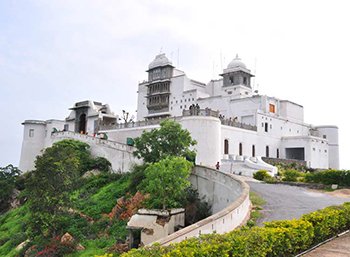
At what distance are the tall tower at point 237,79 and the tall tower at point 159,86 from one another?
30.4ft

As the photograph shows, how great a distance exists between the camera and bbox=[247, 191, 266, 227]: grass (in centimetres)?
1318

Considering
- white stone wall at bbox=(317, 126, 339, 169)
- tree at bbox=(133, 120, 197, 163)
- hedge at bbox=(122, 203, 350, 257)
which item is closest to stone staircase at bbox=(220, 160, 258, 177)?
tree at bbox=(133, 120, 197, 163)

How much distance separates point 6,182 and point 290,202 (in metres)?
32.4

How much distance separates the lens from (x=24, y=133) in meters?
49.4

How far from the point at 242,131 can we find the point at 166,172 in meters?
22.8

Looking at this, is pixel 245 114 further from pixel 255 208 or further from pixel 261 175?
pixel 255 208

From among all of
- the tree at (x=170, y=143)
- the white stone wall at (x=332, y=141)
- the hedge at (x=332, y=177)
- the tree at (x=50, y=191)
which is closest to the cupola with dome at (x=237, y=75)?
the white stone wall at (x=332, y=141)

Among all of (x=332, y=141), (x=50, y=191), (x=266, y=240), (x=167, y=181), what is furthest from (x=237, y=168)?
(x=332, y=141)

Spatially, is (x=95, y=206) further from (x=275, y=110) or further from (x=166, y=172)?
(x=275, y=110)

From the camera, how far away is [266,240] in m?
8.31

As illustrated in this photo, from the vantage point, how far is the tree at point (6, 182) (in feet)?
118

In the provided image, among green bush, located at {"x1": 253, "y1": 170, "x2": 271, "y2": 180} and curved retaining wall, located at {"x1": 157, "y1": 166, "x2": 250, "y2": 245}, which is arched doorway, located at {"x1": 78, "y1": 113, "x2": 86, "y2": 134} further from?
curved retaining wall, located at {"x1": 157, "y1": 166, "x2": 250, "y2": 245}

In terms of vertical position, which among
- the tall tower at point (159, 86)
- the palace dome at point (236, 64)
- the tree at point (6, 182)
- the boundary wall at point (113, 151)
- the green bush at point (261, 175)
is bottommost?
the tree at point (6, 182)

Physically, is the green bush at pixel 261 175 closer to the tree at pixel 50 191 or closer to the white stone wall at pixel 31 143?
the tree at pixel 50 191
